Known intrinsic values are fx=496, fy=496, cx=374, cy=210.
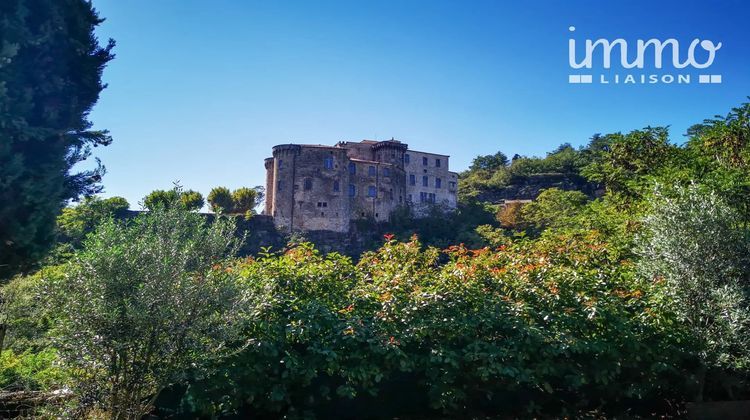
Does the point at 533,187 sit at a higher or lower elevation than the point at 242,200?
higher

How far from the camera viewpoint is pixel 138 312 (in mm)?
5430

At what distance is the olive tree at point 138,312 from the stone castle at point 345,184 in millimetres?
49071

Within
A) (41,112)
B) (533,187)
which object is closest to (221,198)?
(533,187)

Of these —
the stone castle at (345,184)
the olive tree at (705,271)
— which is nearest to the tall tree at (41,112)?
the olive tree at (705,271)

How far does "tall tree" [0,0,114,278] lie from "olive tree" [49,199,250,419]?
79 cm

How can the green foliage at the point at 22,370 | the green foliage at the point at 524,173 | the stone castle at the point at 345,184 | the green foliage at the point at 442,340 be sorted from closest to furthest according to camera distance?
the green foliage at the point at 442,340
the green foliage at the point at 22,370
the stone castle at the point at 345,184
the green foliage at the point at 524,173

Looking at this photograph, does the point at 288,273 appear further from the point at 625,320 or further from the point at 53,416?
the point at 625,320

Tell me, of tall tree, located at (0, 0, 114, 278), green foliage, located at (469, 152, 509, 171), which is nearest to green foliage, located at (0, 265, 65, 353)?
tall tree, located at (0, 0, 114, 278)

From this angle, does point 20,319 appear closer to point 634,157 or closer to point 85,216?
point 85,216

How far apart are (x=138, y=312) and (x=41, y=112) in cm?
294

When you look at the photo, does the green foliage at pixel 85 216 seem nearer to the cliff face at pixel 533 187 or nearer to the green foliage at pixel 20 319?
the green foliage at pixel 20 319

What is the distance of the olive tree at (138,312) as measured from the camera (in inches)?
221

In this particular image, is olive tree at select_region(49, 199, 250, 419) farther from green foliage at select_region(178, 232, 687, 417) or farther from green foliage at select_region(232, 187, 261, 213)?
green foliage at select_region(232, 187, 261, 213)

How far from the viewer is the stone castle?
183 feet
